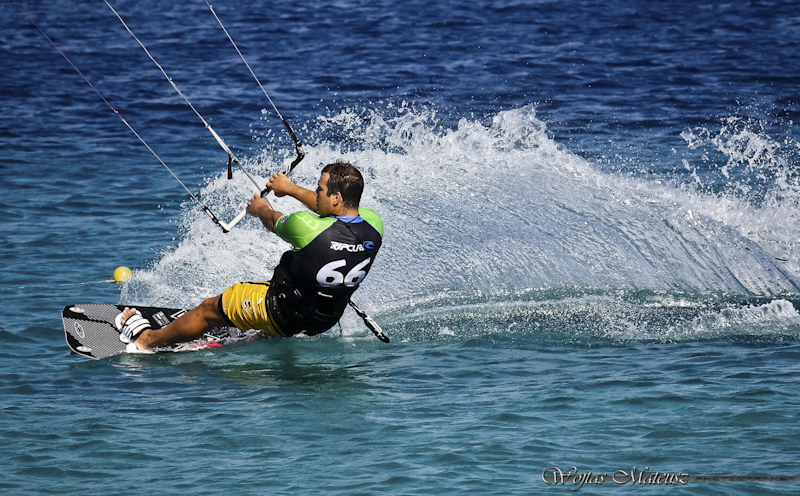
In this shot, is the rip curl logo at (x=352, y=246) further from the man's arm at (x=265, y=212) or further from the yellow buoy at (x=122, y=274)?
the yellow buoy at (x=122, y=274)

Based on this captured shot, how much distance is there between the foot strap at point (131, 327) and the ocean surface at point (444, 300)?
0.26 meters

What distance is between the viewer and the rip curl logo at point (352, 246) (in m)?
6.77

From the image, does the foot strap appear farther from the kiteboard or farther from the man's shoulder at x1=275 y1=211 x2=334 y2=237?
the man's shoulder at x1=275 y1=211 x2=334 y2=237

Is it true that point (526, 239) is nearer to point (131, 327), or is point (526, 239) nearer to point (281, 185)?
point (281, 185)

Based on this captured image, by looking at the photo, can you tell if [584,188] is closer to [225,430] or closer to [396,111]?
[225,430]

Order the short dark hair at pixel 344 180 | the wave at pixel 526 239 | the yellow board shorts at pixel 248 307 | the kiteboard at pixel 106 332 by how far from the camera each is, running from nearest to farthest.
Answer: the short dark hair at pixel 344 180, the yellow board shorts at pixel 248 307, the kiteboard at pixel 106 332, the wave at pixel 526 239

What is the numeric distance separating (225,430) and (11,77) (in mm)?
17624

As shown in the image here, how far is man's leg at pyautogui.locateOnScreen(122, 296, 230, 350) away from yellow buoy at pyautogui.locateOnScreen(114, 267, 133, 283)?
2.00 m

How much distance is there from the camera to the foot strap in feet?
26.3

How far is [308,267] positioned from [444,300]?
7.51 feet

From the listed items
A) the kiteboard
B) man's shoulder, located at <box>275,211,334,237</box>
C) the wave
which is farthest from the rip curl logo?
the wave

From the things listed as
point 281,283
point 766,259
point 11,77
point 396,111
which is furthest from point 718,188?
point 11,77

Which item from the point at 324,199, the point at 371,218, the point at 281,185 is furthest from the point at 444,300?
the point at 281,185

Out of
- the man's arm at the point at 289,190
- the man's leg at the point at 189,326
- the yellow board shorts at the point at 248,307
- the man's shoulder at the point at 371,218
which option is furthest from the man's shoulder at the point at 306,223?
the man's leg at the point at 189,326
